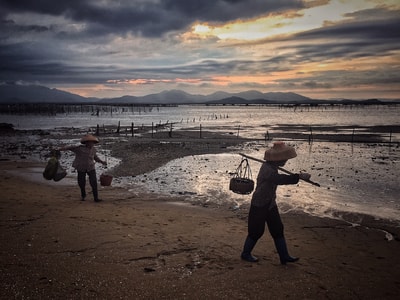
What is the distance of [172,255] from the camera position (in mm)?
5672

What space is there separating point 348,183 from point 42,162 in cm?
1649

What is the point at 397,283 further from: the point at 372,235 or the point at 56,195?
the point at 56,195

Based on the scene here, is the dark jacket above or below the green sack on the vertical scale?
above

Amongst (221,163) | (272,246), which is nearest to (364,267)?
(272,246)

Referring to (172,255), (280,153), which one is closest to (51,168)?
(172,255)

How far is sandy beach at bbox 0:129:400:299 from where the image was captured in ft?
14.8

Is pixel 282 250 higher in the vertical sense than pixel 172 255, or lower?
higher

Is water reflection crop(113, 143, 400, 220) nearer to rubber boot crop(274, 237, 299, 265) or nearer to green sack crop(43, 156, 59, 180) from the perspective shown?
green sack crop(43, 156, 59, 180)

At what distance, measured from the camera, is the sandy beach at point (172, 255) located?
452 cm

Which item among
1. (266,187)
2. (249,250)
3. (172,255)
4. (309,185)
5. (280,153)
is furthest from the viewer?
(309,185)

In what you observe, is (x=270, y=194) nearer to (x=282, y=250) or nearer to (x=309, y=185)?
(x=282, y=250)

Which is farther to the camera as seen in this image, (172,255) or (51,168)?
(51,168)

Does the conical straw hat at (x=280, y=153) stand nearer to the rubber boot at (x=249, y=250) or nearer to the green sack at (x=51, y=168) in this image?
the rubber boot at (x=249, y=250)

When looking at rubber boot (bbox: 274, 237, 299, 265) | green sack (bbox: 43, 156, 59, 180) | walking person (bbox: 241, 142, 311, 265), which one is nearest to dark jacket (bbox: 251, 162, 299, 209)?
walking person (bbox: 241, 142, 311, 265)
